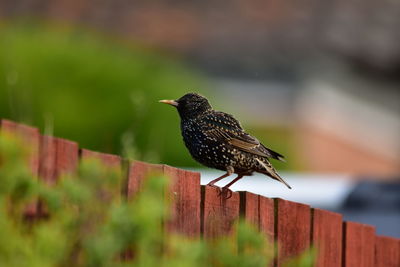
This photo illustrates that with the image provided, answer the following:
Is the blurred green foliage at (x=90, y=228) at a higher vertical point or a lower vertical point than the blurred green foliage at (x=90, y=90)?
lower

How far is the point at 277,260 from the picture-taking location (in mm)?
6598

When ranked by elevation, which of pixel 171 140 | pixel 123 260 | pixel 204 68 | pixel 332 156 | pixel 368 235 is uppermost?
pixel 204 68

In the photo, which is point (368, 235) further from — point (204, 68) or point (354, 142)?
point (204, 68)

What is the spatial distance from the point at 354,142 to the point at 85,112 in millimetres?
8315

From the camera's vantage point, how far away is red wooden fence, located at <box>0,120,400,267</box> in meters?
6.03

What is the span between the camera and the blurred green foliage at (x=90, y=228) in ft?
16.0

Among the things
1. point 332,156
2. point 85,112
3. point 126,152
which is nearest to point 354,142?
point 332,156

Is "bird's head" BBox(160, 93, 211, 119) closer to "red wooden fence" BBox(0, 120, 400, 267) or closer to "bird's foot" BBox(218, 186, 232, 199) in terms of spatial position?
"red wooden fence" BBox(0, 120, 400, 267)

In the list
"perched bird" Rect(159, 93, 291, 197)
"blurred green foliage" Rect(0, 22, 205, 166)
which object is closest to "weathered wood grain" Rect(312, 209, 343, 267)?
"perched bird" Rect(159, 93, 291, 197)

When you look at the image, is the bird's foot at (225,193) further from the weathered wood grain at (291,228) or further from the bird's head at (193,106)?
the bird's head at (193,106)

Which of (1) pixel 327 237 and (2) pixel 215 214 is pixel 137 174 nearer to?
(2) pixel 215 214

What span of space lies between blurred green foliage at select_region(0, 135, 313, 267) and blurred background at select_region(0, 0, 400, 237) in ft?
15.1

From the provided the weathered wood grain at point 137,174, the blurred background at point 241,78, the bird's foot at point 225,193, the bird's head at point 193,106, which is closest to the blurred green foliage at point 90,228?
the weathered wood grain at point 137,174

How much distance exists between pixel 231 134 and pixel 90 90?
25.2 feet
